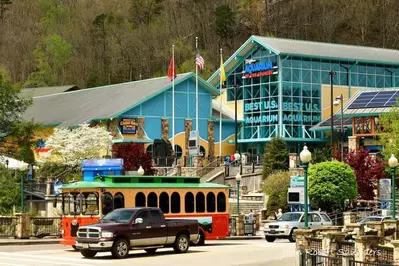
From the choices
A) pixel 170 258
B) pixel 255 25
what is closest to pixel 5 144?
pixel 170 258

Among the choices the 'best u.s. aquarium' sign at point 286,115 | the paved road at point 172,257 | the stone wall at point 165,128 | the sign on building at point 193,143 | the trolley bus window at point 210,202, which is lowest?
the paved road at point 172,257

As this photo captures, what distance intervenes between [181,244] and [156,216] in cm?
163

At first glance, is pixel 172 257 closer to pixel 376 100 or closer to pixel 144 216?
pixel 144 216

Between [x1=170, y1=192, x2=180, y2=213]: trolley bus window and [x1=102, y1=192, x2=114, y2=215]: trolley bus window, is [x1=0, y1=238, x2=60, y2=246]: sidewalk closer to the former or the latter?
[x1=170, y1=192, x2=180, y2=213]: trolley bus window

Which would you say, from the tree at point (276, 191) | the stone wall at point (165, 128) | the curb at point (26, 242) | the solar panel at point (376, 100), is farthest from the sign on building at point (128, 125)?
the curb at point (26, 242)

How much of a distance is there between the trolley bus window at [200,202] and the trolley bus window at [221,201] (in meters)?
0.90

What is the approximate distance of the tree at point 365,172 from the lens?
5884 centimetres

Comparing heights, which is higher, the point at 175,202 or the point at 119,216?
the point at 175,202

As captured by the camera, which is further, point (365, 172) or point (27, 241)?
point (365, 172)

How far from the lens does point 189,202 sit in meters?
35.7

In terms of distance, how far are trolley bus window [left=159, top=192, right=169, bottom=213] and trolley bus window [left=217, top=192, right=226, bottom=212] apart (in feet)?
9.08

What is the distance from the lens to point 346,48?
8894 centimetres

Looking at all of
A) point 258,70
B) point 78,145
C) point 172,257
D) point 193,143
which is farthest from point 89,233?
point 258,70

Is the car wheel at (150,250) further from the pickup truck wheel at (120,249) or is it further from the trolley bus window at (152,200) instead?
the trolley bus window at (152,200)
